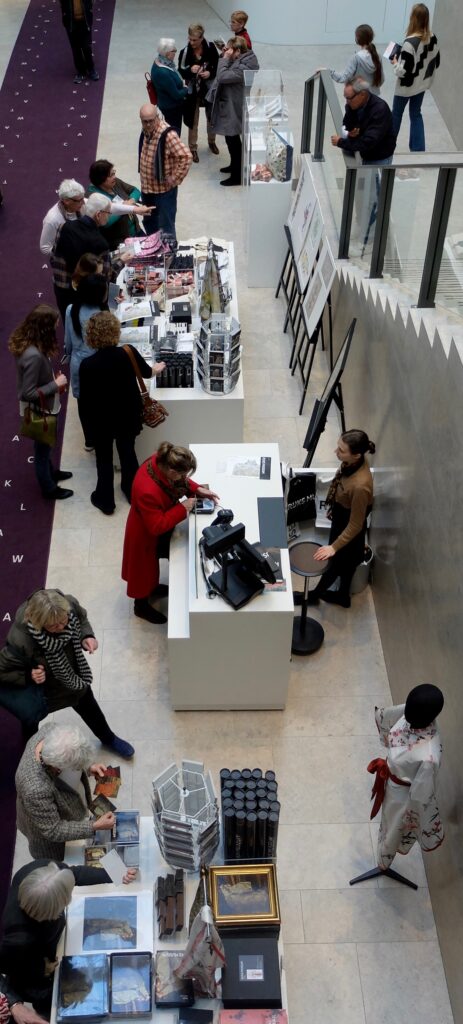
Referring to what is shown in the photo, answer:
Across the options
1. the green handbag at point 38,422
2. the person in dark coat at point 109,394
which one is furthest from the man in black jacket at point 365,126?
the green handbag at point 38,422

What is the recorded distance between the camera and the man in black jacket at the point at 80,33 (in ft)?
39.7

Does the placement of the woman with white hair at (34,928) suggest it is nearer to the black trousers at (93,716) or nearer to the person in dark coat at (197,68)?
the black trousers at (93,716)

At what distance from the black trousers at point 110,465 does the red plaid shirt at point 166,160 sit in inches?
124

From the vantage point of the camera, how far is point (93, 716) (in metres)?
5.24

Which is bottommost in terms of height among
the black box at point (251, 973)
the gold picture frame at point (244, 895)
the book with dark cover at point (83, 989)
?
the book with dark cover at point (83, 989)

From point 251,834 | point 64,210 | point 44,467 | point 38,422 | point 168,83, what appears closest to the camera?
point 251,834

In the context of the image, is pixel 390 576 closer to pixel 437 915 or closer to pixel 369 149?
pixel 437 915

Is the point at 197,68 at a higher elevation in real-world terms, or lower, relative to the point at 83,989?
higher

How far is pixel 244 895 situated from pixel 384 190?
4.48m

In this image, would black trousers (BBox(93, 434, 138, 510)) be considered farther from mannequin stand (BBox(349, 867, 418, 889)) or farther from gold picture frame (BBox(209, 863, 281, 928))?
gold picture frame (BBox(209, 863, 281, 928))

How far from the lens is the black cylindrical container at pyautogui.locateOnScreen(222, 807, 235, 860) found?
4.04 meters

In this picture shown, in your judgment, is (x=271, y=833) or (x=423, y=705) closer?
(x=423, y=705)

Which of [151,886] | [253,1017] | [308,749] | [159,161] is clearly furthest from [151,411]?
[253,1017]

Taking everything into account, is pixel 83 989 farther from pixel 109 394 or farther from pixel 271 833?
pixel 109 394
